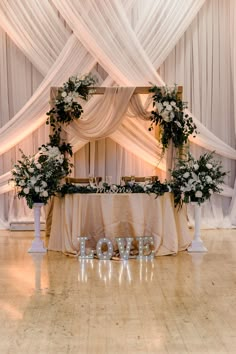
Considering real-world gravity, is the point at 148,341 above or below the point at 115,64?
below

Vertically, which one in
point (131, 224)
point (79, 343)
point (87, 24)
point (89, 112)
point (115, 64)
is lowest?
point (79, 343)

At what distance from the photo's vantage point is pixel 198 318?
4.68 metres

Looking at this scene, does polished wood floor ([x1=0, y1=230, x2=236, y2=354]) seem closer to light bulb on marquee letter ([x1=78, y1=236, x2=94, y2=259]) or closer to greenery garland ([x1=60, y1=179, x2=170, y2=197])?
light bulb on marquee letter ([x1=78, y1=236, x2=94, y2=259])

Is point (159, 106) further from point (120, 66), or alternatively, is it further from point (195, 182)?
point (120, 66)

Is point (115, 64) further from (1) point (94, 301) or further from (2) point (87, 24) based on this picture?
(1) point (94, 301)

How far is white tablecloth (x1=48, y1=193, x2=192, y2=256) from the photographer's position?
24.2ft

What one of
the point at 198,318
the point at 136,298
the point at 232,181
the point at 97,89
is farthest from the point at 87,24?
the point at 198,318

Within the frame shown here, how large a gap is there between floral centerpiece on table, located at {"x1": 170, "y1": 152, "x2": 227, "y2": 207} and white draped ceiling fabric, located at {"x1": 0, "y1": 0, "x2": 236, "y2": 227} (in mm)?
1612

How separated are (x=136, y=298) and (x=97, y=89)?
12.9ft

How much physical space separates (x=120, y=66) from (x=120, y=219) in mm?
2843

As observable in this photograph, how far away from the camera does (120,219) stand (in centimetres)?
739

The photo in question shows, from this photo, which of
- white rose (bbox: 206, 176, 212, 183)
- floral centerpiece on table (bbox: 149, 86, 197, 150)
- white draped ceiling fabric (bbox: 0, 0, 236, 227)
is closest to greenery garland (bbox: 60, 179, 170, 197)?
white rose (bbox: 206, 176, 212, 183)

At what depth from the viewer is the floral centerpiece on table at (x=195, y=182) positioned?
24.4 ft

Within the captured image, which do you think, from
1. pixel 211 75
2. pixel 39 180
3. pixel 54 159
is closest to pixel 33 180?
pixel 39 180
